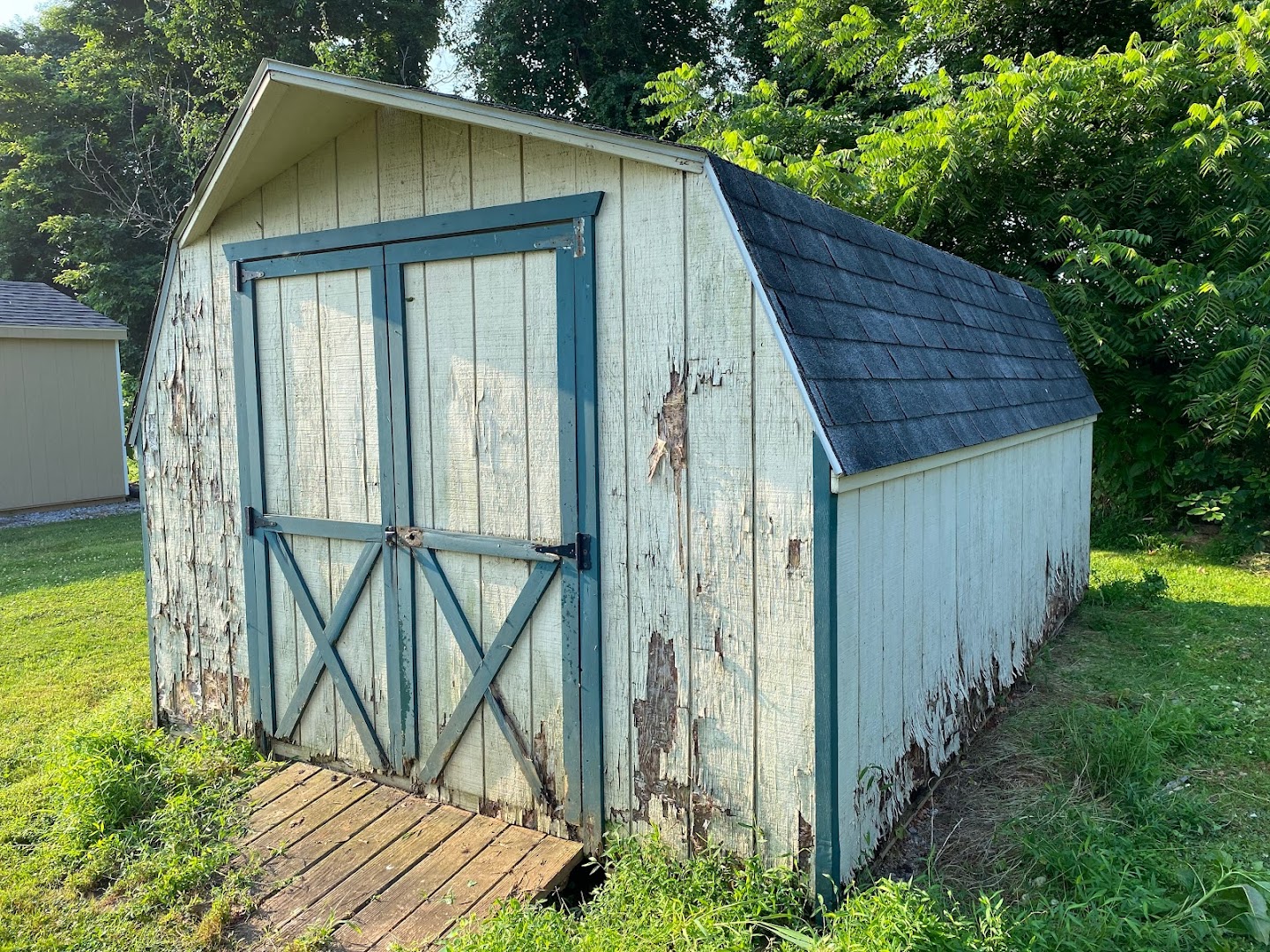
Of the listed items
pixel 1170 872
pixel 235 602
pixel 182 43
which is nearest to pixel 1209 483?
pixel 1170 872

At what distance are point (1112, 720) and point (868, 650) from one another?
2.19m

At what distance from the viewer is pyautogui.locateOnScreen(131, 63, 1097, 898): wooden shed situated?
274cm

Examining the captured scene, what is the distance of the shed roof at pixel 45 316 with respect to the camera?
12453 millimetres

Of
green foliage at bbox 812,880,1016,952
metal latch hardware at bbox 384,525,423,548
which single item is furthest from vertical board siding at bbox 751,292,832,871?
metal latch hardware at bbox 384,525,423,548

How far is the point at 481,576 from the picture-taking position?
3443 millimetres

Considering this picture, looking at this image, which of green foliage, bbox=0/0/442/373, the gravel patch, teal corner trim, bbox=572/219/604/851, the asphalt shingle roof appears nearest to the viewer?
teal corner trim, bbox=572/219/604/851

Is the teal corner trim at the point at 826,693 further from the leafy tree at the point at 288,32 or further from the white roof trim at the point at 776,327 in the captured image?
the leafy tree at the point at 288,32

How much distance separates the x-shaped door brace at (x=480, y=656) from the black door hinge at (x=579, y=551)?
0.06m

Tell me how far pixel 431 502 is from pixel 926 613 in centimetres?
209

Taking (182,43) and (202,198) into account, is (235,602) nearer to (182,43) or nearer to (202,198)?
(202,198)

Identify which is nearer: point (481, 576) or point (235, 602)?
point (481, 576)

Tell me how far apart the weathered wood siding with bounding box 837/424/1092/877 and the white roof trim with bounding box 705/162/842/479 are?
0.60ft

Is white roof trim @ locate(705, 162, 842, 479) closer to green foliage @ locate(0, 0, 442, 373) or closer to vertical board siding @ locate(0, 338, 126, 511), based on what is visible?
vertical board siding @ locate(0, 338, 126, 511)

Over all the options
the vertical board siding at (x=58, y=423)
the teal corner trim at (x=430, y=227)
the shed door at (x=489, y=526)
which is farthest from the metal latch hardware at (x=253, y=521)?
the vertical board siding at (x=58, y=423)
